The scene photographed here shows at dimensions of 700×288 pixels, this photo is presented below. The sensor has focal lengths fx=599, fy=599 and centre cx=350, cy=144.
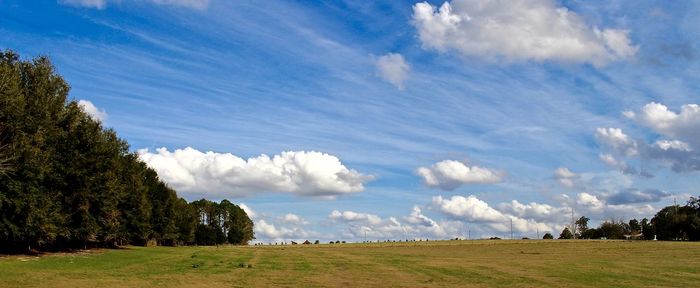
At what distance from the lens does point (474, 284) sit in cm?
3494

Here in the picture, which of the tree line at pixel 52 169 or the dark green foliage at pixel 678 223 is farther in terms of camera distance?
the dark green foliage at pixel 678 223

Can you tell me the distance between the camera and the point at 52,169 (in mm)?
62062

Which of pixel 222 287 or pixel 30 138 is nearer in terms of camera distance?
pixel 222 287

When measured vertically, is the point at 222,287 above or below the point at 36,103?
below

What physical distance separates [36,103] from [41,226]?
11377 millimetres

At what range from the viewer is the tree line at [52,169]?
50281 millimetres

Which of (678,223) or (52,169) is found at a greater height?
(52,169)

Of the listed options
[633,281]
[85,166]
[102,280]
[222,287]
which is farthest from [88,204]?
[633,281]

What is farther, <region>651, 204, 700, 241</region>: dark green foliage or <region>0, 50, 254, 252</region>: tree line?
<region>651, 204, 700, 241</region>: dark green foliage

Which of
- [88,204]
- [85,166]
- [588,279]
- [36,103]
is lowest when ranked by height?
[588,279]

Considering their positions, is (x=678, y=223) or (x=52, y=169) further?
(x=678, y=223)

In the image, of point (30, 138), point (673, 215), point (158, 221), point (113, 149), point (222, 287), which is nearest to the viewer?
point (222, 287)

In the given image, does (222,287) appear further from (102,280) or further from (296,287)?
(102,280)

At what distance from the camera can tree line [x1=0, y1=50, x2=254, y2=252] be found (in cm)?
5028
